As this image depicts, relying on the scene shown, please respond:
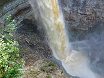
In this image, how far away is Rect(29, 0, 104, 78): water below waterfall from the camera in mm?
7036

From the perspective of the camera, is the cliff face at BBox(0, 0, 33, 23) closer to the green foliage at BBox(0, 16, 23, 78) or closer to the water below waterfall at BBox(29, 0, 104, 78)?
the water below waterfall at BBox(29, 0, 104, 78)

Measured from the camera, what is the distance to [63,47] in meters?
7.39

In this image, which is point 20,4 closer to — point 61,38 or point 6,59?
point 61,38

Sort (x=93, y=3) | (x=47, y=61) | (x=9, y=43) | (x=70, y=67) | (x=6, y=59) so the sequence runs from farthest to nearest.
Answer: (x=93, y=3), (x=70, y=67), (x=47, y=61), (x=9, y=43), (x=6, y=59)

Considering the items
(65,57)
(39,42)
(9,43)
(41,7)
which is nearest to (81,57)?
(65,57)

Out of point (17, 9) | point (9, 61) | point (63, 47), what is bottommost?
point (63, 47)

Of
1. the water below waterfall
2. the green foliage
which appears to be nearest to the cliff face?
the water below waterfall

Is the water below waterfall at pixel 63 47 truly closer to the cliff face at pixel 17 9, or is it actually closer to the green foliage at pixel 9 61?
the cliff face at pixel 17 9

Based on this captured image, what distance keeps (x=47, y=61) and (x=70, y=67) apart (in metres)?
0.72

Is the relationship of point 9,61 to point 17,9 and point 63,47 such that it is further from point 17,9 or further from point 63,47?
point 17,9

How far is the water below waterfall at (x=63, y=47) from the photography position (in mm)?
7036

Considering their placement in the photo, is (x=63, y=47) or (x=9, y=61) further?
(x=63, y=47)

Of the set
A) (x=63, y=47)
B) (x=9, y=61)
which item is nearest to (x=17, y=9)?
(x=63, y=47)

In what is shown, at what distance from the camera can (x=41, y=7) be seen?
7.02 m
